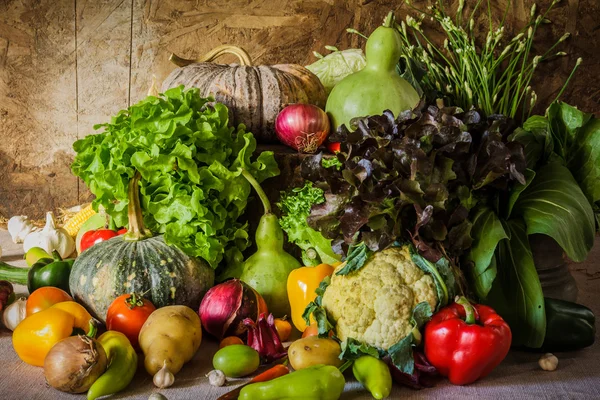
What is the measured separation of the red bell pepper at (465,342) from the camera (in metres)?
1.89

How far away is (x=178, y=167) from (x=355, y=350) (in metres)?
0.97

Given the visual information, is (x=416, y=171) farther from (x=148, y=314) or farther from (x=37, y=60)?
(x=37, y=60)

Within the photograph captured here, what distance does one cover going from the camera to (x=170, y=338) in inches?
80.4

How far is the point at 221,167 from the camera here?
2537 mm

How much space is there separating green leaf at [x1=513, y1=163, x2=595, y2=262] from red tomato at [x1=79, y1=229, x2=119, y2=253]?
1.80 meters

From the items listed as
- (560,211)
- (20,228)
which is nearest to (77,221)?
(20,228)

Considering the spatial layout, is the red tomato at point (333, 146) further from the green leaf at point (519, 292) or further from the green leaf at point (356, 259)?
the green leaf at point (519, 292)

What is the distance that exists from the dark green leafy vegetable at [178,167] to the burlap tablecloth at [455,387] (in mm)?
504

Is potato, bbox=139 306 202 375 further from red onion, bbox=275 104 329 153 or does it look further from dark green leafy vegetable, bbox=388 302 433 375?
red onion, bbox=275 104 329 153

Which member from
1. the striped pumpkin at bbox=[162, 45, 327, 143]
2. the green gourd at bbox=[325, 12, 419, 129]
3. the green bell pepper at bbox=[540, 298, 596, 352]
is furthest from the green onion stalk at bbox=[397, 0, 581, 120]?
the green bell pepper at bbox=[540, 298, 596, 352]

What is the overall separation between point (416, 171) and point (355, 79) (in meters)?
0.95

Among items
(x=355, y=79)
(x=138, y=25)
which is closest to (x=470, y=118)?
(x=355, y=79)

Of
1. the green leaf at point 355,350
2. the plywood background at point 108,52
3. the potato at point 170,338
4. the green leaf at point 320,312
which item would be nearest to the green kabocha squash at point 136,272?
the potato at point 170,338

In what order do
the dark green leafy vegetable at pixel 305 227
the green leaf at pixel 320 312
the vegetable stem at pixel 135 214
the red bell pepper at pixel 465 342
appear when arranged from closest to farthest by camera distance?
1. the red bell pepper at pixel 465 342
2. the green leaf at pixel 320 312
3. the vegetable stem at pixel 135 214
4. the dark green leafy vegetable at pixel 305 227
